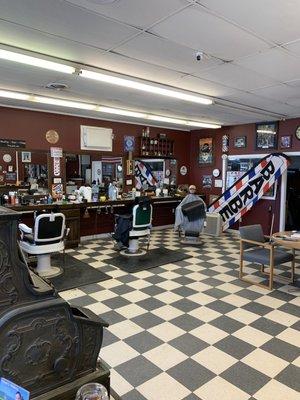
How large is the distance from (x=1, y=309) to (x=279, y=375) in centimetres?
221

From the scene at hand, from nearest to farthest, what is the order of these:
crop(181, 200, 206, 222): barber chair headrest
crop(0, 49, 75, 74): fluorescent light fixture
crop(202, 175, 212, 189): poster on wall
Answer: crop(0, 49, 75, 74): fluorescent light fixture
crop(181, 200, 206, 222): barber chair headrest
crop(202, 175, 212, 189): poster on wall

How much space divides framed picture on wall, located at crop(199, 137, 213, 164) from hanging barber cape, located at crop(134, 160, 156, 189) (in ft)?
5.03

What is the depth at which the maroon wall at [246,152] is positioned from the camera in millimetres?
6827

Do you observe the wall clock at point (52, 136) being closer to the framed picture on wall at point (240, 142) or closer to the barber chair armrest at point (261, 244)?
the barber chair armrest at point (261, 244)

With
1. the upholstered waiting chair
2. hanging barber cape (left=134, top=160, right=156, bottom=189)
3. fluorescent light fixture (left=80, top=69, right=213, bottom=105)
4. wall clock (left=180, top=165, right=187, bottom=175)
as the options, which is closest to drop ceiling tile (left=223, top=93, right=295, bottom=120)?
fluorescent light fixture (left=80, top=69, right=213, bottom=105)

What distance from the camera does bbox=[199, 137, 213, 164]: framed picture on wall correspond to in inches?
326

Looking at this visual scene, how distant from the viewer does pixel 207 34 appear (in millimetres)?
2623

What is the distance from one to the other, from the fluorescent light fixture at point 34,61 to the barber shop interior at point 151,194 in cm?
2

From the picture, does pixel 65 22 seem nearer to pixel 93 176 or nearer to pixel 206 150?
pixel 93 176

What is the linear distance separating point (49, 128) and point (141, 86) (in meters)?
2.93

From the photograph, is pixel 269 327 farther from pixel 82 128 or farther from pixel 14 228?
pixel 82 128

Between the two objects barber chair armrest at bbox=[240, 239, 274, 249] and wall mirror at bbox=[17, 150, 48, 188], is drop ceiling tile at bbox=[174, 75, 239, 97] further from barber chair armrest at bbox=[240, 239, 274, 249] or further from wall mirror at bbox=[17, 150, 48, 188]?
wall mirror at bbox=[17, 150, 48, 188]

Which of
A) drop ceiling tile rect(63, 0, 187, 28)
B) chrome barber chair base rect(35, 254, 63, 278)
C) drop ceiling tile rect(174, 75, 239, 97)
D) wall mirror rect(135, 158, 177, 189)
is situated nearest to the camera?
drop ceiling tile rect(63, 0, 187, 28)

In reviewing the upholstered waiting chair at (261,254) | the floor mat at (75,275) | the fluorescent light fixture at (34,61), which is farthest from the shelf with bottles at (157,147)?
the fluorescent light fixture at (34,61)
